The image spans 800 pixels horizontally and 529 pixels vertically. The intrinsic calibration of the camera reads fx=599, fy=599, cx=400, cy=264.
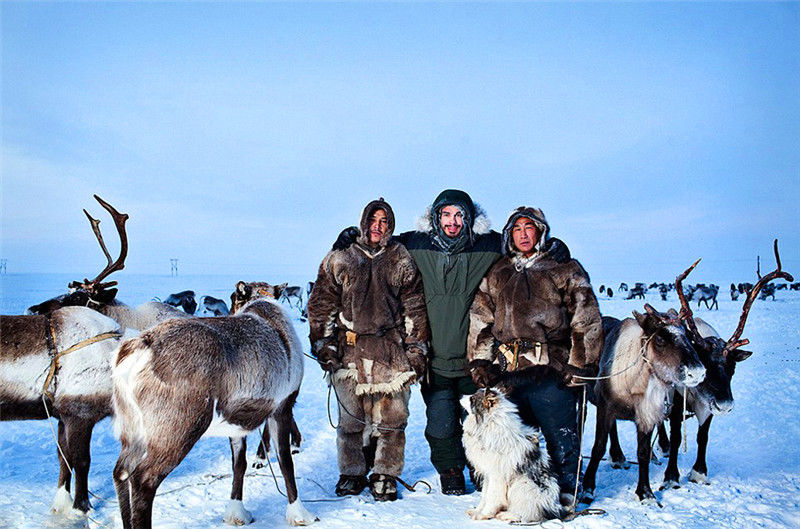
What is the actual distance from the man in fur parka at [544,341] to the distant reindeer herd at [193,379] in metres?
0.26

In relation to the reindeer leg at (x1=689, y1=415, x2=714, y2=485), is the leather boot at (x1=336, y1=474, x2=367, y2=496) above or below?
below

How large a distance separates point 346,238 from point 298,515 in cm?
206

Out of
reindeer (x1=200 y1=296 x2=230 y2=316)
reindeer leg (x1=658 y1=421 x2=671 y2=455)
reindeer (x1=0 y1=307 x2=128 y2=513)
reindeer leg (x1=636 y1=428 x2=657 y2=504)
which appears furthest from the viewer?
reindeer (x1=200 y1=296 x2=230 y2=316)

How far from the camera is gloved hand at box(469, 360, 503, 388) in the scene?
167 inches

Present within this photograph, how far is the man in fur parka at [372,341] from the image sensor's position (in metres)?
4.53

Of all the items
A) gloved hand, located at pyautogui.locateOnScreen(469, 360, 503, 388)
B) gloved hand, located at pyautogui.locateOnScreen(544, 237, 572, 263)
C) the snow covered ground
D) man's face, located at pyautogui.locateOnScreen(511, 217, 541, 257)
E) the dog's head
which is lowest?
the snow covered ground

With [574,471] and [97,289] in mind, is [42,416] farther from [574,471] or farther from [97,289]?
[574,471]

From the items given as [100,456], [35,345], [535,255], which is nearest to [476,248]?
[535,255]

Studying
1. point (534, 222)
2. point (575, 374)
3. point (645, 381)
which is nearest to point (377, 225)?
point (534, 222)

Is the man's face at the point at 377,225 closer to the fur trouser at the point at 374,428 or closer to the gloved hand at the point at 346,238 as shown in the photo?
the gloved hand at the point at 346,238

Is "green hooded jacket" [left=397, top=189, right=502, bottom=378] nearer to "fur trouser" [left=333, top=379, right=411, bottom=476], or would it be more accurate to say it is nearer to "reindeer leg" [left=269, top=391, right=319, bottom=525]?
"fur trouser" [left=333, top=379, right=411, bottom=476]

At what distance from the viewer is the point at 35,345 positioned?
3.94 m

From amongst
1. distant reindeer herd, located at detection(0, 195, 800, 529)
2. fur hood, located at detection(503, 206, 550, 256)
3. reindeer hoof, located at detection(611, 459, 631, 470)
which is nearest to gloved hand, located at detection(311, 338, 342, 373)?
distant reindeer herd, located at detection(0, 195, 800, 529)

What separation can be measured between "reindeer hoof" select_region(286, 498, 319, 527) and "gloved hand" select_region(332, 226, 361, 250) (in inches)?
74.4
